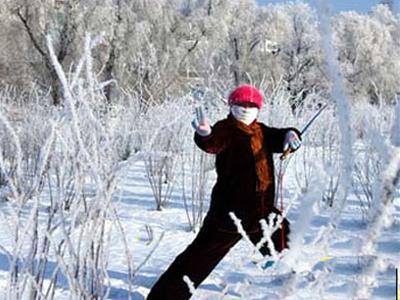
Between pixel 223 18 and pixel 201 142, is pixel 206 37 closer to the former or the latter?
pixel 223 18

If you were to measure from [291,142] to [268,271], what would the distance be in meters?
1.17

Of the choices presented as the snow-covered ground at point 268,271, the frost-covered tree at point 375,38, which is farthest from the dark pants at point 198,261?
the frost-covered tree at point 375,38

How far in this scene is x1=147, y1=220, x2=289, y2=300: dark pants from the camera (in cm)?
242

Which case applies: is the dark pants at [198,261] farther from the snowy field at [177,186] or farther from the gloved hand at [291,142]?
the gloved hand at [291,142]

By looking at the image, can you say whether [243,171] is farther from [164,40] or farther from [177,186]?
[164,40]

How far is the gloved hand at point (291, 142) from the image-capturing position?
2515mm

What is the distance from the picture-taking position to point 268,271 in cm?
140

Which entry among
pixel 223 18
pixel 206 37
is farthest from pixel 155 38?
pixel 223 18

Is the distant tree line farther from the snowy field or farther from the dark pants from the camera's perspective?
the dark pants

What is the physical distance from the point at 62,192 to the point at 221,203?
112 centimetres

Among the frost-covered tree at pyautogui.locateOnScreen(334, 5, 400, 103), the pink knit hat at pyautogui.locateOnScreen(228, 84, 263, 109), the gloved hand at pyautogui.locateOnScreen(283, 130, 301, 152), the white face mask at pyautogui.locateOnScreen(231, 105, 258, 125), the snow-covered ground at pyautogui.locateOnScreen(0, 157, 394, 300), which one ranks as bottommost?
the snow-covered ground at pyautogui.locateOnScreen(0, 157, 394, 300)

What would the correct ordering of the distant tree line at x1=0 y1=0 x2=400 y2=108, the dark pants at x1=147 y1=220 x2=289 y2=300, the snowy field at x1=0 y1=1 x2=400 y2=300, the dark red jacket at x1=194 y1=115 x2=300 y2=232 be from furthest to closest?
1. the distant tree line at x1=0 y1=0 x2=400 y2=108
2. the dark red jacket at x1=194 y1=115 x2=300 y2=232
3. the dark pants at x1=147 y1=220 x2=289 y2=300
4. the snowy field at x1=0 y1=1 x2=400 y2=300

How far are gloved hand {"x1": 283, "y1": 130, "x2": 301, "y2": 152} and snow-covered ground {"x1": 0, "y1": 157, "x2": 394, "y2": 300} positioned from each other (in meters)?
0.24

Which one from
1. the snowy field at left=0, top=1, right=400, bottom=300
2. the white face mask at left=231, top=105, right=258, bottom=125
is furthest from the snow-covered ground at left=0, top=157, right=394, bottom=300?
the white face mask at left=231, top=105, right=258, bottom=125
